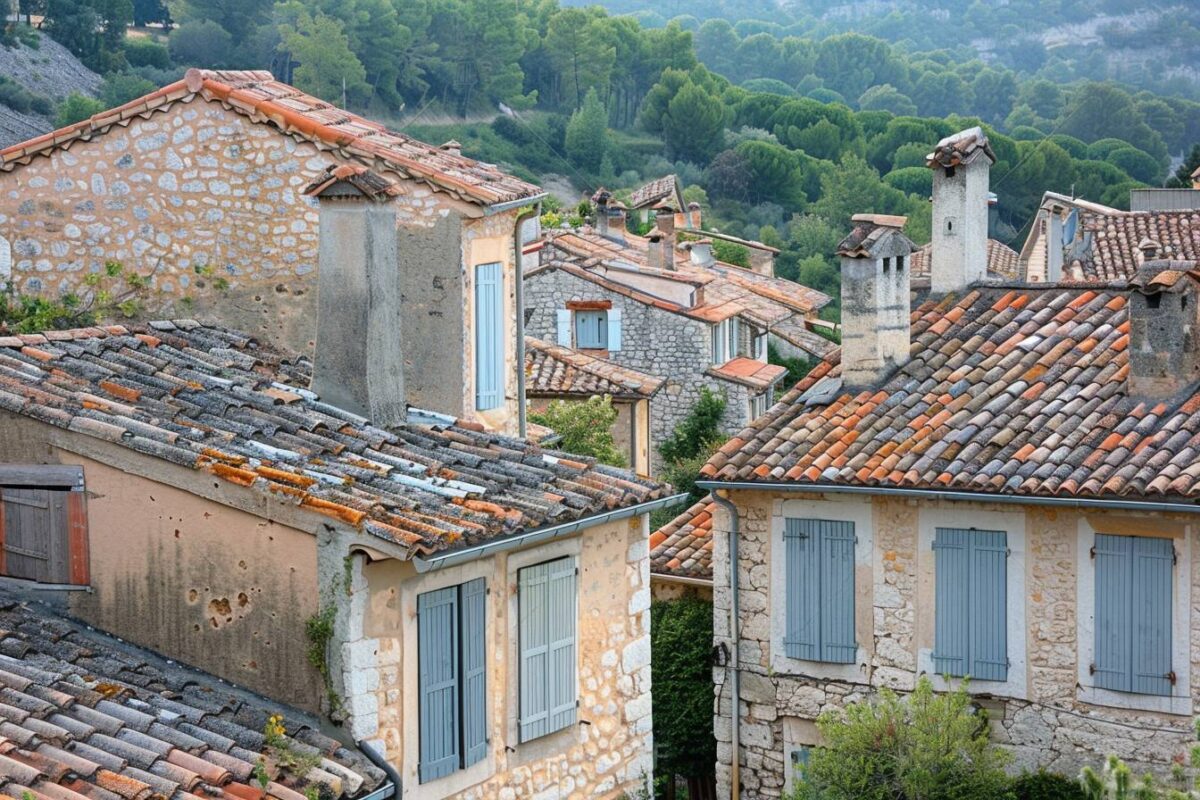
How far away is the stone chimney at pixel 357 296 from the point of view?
1154 cm

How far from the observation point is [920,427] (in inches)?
595

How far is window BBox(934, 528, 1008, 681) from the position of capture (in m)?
14.6

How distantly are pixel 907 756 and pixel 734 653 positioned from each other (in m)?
2.42

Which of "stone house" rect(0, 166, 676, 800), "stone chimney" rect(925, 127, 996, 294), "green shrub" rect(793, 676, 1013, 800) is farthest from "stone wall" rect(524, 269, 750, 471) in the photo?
"stone house" rect(0, 166, 676, 800)

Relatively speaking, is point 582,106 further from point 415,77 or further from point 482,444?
point 482,444

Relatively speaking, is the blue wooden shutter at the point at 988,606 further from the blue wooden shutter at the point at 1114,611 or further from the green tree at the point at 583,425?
the green tree at the point at 583,425

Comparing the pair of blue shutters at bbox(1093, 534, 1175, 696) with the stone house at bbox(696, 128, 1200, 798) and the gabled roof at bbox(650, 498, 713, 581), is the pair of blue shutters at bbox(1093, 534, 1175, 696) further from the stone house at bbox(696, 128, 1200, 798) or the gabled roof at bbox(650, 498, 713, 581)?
the gabled roof at bbox(650, 498, 713, 581)

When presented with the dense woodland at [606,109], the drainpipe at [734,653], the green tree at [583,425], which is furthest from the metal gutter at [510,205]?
the dense woodland at [606,109]

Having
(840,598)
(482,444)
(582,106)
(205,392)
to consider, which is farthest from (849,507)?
(582,106)

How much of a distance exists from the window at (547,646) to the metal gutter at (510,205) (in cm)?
342

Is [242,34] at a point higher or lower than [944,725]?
higher

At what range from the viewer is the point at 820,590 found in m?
15.3

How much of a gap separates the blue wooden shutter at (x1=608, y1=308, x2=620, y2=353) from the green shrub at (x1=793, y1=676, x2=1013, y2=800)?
82.0ft

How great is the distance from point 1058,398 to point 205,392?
7.13 meters
